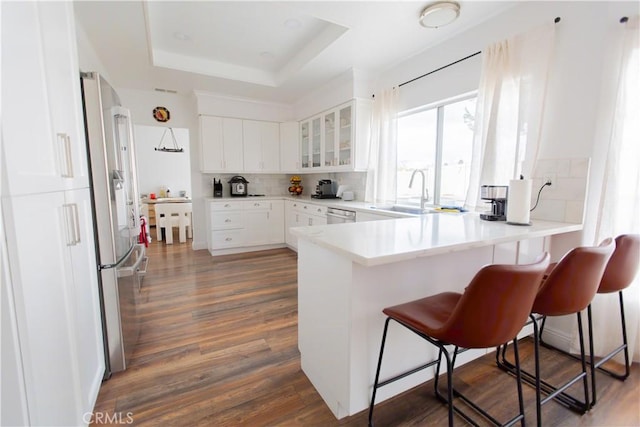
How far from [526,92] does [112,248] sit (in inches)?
119

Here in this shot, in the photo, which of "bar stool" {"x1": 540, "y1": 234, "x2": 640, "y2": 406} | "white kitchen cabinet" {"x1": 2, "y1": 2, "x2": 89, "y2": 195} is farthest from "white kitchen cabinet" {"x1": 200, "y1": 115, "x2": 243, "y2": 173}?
"bar stool" {"x1": 540, "y1": 234, "x2": 640, "y2": 406}

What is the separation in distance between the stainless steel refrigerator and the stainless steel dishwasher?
2.13 metres

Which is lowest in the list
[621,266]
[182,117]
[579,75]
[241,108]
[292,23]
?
[621,266]

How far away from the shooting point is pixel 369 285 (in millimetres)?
1315

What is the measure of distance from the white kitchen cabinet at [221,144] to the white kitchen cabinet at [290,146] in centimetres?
74

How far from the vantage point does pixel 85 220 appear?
1.47 metres

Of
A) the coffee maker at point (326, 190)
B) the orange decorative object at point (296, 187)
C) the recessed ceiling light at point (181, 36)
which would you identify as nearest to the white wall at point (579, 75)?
the coffee maker at point (326, 190)

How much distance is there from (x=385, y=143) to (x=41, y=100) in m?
2.96

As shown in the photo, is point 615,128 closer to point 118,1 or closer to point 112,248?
point 112,248

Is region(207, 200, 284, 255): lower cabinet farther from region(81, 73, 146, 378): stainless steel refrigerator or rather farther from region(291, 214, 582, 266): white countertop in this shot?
region(291, 214, 582, 266): white countertop

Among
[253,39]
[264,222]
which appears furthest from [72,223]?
[264,222]

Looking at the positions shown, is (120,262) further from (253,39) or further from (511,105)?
(511,105)

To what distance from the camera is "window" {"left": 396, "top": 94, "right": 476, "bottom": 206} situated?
9.09 feet

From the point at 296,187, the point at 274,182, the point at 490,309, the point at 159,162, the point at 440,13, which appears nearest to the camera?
the point at 490,309
